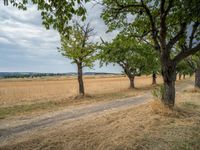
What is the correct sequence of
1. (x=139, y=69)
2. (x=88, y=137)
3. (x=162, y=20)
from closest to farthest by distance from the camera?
1. (x=88, y=137)
2. (x=162, y=20)
3. (x=139, y=69)

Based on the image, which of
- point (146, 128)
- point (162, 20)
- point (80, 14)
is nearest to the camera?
point (80, 14)

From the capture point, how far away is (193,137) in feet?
32.1

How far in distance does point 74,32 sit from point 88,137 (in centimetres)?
1924

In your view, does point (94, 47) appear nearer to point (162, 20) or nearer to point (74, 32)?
point (74, 32)

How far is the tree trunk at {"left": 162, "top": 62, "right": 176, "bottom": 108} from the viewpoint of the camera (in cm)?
1422

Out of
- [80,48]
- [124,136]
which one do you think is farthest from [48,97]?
[124,136]

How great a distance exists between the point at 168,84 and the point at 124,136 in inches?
232

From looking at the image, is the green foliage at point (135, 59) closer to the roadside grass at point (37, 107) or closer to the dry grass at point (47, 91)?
the dry grass at point (47, 91)

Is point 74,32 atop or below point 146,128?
atop

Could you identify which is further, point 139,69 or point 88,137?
point 139,69

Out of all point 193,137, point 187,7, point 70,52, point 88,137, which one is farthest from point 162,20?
point 70,52

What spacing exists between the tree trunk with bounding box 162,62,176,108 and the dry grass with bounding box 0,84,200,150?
1694mm

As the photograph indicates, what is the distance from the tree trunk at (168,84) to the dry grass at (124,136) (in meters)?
1.69

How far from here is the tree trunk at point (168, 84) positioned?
14.2m
